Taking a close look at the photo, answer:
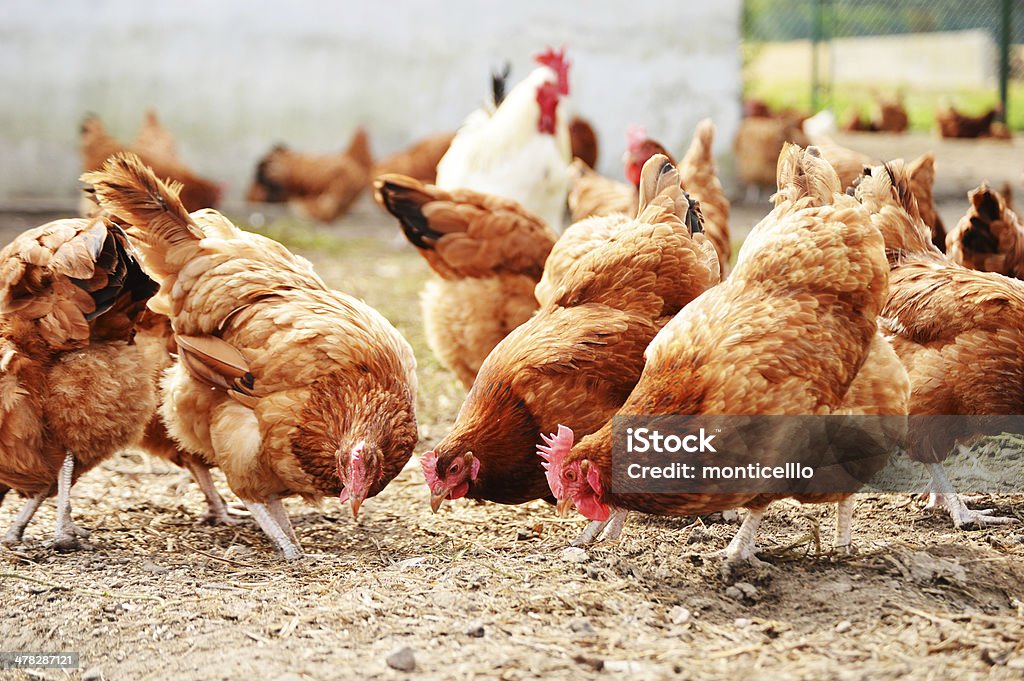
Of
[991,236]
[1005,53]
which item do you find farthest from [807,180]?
[1005,53]

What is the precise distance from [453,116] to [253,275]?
819 centimetres

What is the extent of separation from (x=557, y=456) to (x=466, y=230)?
7.28 ft

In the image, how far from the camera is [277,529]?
12.4 ft

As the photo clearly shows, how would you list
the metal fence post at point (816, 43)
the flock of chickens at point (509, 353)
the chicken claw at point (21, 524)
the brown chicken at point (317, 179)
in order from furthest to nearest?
the metal fence post at point (816, 43) → the brown chicken at point (317, 179) → the chicken claw at point (21, 524) → the flock of chickens at point (509, 353)

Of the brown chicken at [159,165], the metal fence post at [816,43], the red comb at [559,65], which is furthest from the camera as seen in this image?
the metal fence post at [816,43]

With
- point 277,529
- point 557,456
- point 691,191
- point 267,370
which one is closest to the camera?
point 557,456

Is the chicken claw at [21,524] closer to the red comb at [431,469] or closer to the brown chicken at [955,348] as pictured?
the red comb at [431,469]

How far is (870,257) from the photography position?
320 cm

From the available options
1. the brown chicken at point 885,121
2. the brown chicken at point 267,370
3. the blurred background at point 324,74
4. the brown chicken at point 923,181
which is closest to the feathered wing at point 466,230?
the brown chicken at point 267,370

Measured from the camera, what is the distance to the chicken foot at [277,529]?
12.3 feet

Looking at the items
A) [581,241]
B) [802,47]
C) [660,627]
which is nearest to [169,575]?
[660,627]

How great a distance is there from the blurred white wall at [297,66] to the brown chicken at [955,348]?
7.86 m

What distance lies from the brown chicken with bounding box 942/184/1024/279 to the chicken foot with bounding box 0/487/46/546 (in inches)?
152

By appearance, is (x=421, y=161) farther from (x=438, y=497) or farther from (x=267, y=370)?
(x=438, y=497)
